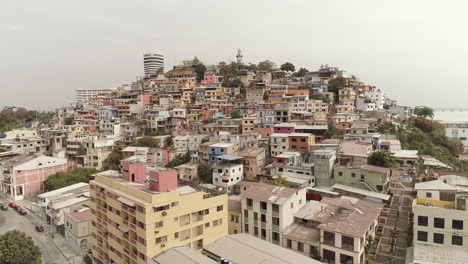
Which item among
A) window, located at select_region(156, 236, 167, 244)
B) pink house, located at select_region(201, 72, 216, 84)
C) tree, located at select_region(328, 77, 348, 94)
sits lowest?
window, located at select_region(156, 236, 167, 244)

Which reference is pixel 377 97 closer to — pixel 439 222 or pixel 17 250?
pixel 439 222

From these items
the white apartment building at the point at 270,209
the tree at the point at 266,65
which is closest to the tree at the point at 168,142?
the white apartment building at the point at 270,209

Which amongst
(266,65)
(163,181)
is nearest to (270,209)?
(163,181)

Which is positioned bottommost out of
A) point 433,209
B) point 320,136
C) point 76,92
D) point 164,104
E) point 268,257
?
point 268,257

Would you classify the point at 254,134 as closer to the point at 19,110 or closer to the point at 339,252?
the point at 339,252

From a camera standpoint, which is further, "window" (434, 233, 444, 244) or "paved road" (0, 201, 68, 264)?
"paved road" (0, 201, 68, 264)

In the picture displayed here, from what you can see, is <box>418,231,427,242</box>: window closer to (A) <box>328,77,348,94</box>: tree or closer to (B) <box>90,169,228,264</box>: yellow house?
(B) <box>90,169,228,264</box>: yellow house

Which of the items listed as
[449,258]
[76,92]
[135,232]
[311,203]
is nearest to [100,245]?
[135,232]

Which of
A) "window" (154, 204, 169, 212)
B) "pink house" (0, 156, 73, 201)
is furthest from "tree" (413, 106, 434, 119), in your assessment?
"pink house" (0, 156, 73, 201)
